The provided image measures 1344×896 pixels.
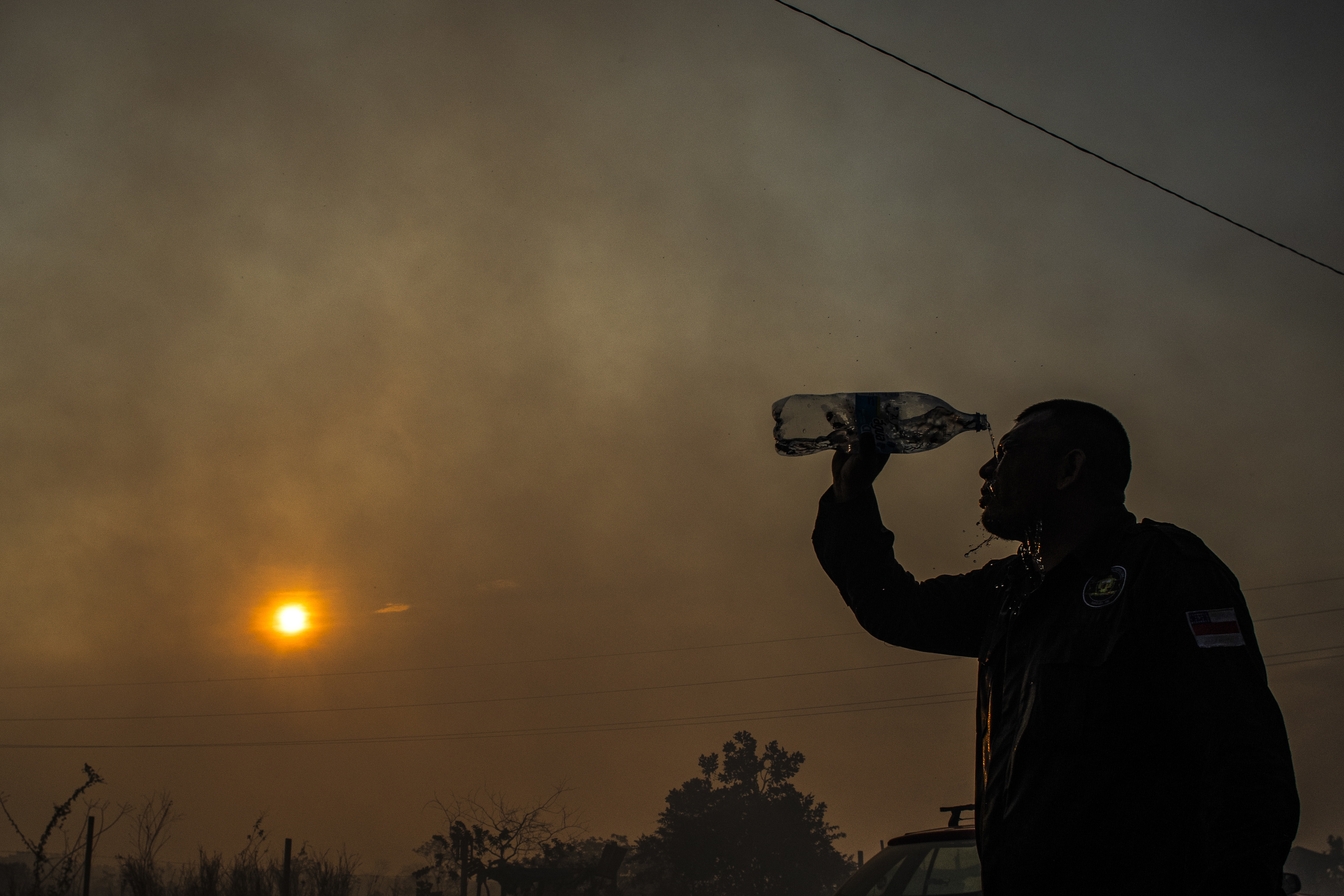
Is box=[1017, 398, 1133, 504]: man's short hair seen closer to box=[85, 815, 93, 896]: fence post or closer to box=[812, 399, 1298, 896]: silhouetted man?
box=[812, 399, 1298, 896]: silhouetted man

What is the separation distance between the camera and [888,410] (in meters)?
3.70

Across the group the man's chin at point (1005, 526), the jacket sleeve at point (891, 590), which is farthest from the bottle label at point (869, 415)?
the man's chin at point (1005, 526)

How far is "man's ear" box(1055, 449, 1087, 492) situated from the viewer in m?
2.61

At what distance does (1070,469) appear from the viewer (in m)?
2.64

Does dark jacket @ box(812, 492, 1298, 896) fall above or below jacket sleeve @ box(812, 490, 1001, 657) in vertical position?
below

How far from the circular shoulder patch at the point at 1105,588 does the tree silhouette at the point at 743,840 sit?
52.8 m

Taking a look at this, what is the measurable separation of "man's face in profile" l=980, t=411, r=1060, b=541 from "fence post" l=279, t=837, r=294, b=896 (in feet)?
54.2

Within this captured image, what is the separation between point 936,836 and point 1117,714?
442 cm

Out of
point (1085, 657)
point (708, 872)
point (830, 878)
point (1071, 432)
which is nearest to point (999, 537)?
point (1071, 432)

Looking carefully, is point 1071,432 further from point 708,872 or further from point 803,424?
point 708,872

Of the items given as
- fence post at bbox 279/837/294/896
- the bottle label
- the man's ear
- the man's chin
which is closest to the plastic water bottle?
the bottle label

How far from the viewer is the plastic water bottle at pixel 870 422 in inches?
139

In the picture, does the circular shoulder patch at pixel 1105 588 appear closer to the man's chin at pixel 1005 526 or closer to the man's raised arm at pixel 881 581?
the man's chin at pixel 1005 526

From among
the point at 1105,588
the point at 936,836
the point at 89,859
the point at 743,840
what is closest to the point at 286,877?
the point at 89,859
